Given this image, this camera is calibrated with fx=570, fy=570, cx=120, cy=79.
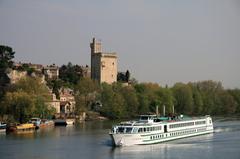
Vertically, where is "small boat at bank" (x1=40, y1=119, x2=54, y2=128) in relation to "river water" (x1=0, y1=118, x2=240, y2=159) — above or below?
above

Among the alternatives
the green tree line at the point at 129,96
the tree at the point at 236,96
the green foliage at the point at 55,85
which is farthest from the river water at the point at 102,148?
the tree at the point at 236,96

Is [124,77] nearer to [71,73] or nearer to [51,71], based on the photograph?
[51,71]

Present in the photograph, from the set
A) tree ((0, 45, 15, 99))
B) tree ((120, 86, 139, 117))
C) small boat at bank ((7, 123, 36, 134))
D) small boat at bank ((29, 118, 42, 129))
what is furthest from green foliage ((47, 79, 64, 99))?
small boat at bank ((7, 123, 36, 134))

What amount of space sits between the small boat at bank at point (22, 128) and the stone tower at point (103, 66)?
122 feet

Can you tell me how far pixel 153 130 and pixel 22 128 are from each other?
44.4 ft

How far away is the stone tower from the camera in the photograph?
8131 cm

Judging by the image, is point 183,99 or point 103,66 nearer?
point 183,99

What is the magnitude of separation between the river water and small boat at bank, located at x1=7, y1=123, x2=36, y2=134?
14.0 feet

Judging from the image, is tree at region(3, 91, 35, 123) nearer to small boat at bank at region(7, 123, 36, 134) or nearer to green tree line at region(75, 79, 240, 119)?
small boat at bank at region(7, 123, 36, 134)

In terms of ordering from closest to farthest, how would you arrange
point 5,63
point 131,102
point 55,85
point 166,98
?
1. point 5,63
2. point 131,102
3. point 166,98
4. point 55,85

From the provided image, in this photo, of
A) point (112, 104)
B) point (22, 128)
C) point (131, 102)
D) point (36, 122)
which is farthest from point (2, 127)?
point (131, 102)

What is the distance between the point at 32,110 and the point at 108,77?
36472 millimetres

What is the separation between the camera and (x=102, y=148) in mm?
29156

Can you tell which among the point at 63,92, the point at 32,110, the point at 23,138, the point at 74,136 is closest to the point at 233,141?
the point at 74,136
